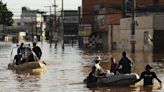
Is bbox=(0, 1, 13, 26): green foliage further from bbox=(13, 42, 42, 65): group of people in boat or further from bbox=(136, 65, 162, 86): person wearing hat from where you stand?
bbox=(136, 65, 162, 86): person wearing hat

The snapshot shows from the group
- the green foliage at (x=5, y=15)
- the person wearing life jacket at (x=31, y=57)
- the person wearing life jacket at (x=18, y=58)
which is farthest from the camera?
the green foliage at (x=5, y=15)

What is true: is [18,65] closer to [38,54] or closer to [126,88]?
[38,54]

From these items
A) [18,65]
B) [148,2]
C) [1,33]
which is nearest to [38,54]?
[18,65]

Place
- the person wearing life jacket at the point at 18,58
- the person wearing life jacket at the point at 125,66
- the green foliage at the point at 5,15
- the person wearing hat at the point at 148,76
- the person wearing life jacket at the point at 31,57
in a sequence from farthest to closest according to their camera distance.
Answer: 1. the green foliage at the point at 5,15
2. the person wearing life jacket at the point at 18,58
3. the person wearing life jacket at the point at 31,57
4. the person wearing life jacket at the point at 125,66
5. the person wearing hat at the point at 148,76

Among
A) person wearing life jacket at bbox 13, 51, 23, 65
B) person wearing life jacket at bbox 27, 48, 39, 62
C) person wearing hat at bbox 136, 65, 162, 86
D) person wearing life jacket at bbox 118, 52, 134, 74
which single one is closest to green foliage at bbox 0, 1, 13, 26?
person wearing life jacket at bbox 13, 51, 23, 65

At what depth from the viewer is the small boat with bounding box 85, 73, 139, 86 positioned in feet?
73.7

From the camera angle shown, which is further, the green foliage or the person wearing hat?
the green foliage

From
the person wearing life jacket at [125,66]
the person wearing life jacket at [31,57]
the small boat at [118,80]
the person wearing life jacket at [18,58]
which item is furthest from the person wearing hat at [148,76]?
the person wearing life jacket at [18,58]

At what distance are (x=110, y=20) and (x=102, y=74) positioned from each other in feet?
182

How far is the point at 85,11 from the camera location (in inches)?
4488

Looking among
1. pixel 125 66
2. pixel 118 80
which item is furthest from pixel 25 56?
pixel 118 80

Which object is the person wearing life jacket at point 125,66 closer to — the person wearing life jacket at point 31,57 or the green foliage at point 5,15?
the person wearing life jacket at point 31,57

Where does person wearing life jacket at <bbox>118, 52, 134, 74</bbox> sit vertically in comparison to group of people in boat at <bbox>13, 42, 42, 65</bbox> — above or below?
above

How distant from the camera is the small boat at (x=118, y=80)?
2245 cm
